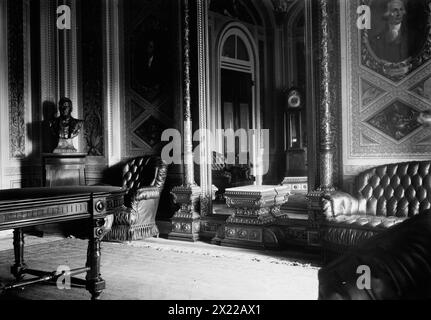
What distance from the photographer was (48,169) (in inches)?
296

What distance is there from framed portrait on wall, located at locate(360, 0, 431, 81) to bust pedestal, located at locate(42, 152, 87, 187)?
471 centimetres

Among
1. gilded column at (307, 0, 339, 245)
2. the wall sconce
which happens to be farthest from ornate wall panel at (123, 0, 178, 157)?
the wall sconce

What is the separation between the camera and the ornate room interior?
5297 millimetres

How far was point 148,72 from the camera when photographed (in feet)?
24.6

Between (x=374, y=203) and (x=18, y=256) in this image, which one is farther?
(x=374, y=203)

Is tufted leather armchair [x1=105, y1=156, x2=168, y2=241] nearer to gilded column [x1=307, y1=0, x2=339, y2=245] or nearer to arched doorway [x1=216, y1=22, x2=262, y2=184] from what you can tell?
gilded column [x1=307, y1=0, x2=339, y2=245]

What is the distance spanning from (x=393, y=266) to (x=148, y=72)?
6753 millimetres

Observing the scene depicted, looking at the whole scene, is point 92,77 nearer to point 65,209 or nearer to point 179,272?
point 179,272

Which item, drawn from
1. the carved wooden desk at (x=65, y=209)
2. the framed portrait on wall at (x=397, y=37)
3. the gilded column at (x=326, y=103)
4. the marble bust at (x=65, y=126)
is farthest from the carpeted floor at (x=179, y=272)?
the framed portrait on wall at (x=397, y=37)

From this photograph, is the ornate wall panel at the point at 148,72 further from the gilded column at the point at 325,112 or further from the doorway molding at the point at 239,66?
the doorway molding at the point at 239,66

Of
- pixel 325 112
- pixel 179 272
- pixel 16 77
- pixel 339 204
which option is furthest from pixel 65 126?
pixel 339 204

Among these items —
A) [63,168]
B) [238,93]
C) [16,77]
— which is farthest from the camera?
[238,93]
